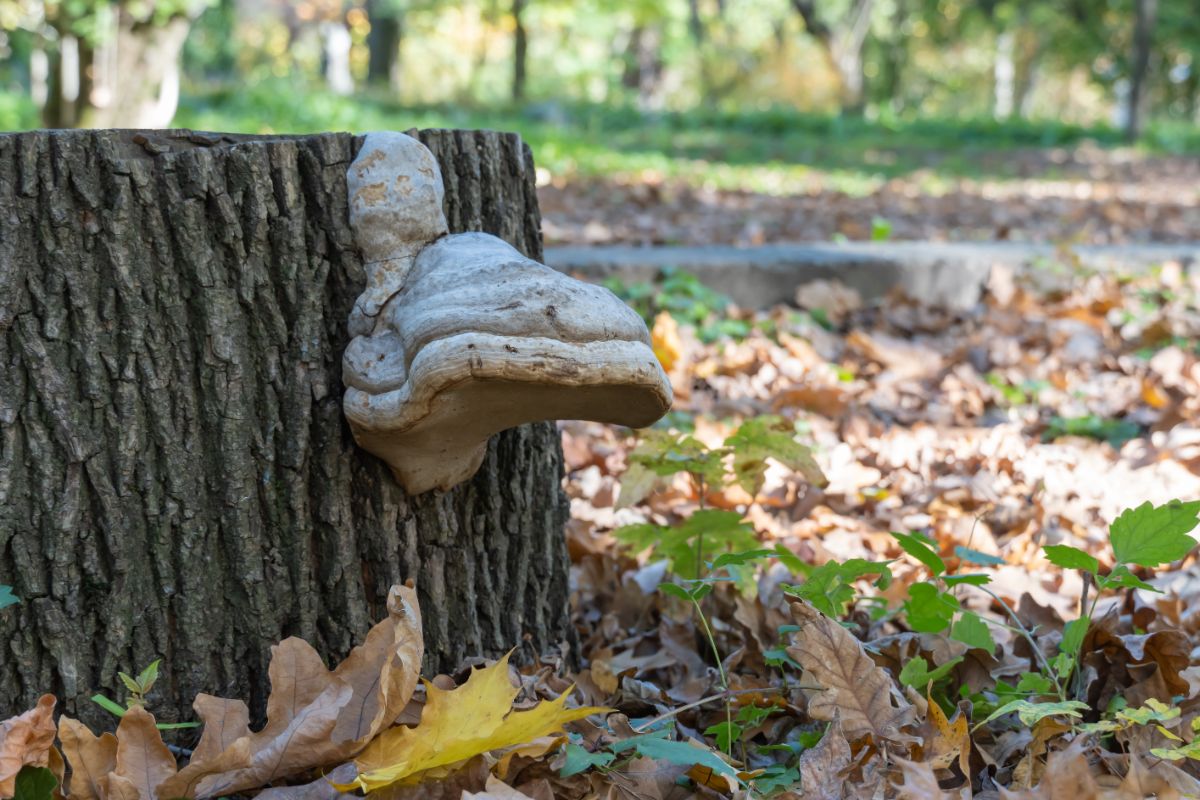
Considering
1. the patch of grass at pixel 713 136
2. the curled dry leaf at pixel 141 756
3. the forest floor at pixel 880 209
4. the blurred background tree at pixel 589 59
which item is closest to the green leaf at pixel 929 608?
the curled dry leaf at pixel 141 756

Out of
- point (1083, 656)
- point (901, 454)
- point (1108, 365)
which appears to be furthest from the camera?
point (1108, 365)

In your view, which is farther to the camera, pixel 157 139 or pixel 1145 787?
pixel 157 139

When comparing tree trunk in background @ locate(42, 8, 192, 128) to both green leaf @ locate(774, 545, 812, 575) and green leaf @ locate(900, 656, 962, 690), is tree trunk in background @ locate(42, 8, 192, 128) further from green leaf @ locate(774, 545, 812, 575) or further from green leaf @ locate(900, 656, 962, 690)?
green leaf @ locate(900, 656, 962, 690)

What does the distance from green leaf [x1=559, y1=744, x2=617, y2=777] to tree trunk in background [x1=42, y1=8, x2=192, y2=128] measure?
10263mm

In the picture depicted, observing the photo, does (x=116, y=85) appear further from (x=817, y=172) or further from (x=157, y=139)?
A: (x=157, y=139)

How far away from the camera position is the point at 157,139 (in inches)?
69.2

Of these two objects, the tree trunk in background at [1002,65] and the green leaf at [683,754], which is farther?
the tree trunk in background at [1002,65]

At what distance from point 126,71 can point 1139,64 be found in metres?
16.3

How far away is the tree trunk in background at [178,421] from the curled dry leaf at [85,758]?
18cm

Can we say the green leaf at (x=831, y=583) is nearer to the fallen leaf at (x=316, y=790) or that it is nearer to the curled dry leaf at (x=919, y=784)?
the curled dry leaf at (x=919, y=784)

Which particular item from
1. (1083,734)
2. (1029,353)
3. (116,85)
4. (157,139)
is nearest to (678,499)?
(1083,734)

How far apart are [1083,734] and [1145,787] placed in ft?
0.52

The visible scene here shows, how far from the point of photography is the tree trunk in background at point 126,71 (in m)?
10.3

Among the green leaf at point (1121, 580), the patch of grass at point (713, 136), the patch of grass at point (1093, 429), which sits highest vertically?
the patch of grass at point (713, 136)
